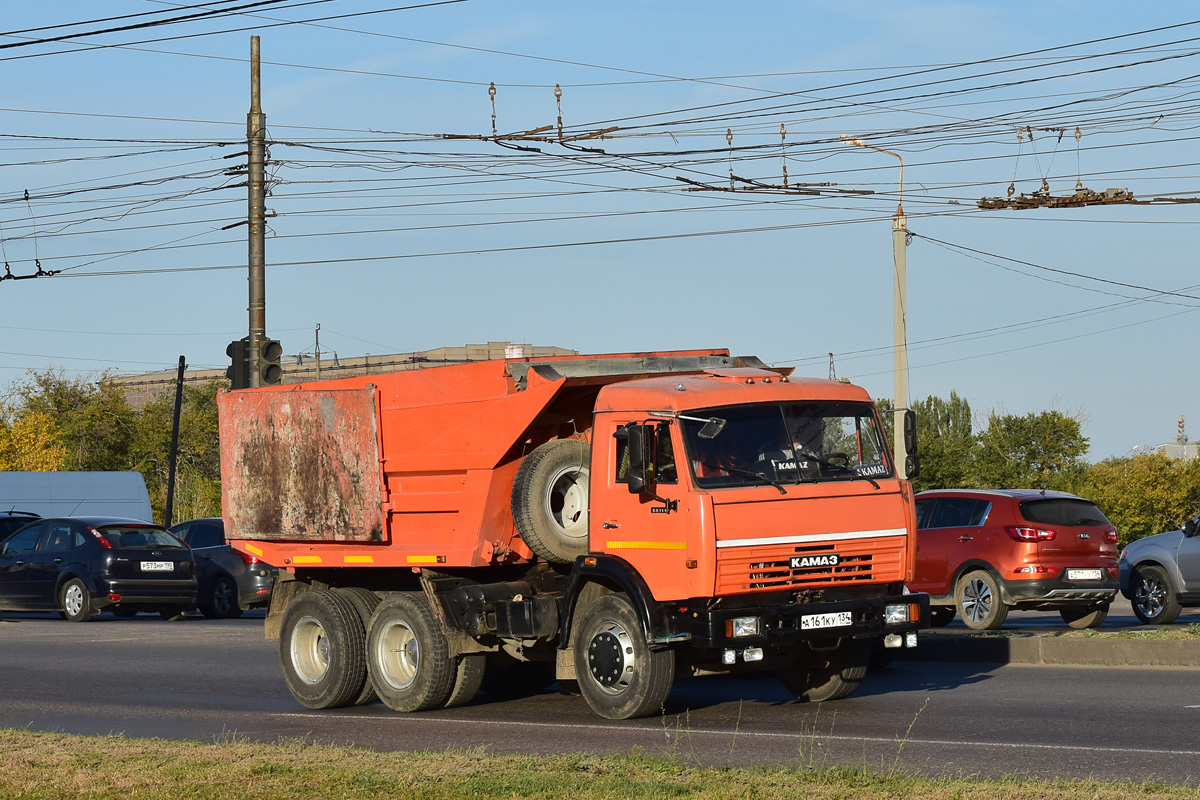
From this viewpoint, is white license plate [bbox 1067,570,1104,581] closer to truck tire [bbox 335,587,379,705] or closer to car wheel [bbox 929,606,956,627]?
car wheel [bbox 929,606,956,627]

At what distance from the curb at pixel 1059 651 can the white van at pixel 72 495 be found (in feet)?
82.1

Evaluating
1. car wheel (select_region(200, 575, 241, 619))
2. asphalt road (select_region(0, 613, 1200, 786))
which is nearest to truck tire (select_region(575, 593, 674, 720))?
asphalt road (select_region(0, 613, 1200, 786))

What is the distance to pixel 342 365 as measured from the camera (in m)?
98.3

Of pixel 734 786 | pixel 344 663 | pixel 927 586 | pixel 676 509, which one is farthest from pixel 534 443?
pixel 927 586

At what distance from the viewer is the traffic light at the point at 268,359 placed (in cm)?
2183

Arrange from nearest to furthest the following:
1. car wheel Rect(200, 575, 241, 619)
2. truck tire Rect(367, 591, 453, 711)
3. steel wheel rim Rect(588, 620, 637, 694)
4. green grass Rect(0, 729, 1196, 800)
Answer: green grass Rect(0, 729, 1196, 800)
steel wheel rim Rect(588, 620, 637, 694)
truck tire Rect(367, 591, 453, 711)
car wheel Rect(200, 575, 241, 619)

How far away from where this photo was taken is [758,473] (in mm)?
10352

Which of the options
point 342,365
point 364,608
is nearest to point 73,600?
point 364,608

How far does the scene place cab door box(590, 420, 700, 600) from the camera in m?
10.1

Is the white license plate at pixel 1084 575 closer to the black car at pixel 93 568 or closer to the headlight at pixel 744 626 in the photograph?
the headlight at pixel 744 626

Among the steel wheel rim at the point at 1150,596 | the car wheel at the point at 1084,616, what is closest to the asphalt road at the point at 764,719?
the car wheel at the point at 1084,616

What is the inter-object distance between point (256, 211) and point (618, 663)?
14.2 meters

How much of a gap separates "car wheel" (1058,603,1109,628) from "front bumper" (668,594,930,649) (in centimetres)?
815

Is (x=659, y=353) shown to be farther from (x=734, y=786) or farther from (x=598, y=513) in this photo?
(x=734, y=786)
